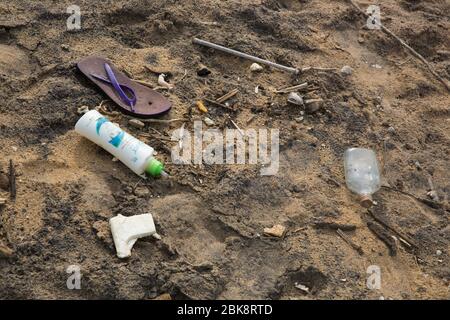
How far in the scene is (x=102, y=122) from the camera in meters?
2.64

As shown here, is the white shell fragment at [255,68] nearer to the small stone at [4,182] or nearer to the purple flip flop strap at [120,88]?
the purple flip flop strap at [120,88]

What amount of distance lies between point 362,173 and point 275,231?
608mm

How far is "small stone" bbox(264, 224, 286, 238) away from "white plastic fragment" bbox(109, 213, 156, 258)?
459mm

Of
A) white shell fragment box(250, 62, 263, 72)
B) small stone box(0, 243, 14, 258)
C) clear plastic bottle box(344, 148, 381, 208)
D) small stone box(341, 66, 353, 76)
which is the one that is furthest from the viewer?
small stone box(341, 66, 353, 76)

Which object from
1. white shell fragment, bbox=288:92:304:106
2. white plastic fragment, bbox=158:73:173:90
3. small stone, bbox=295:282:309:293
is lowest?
small stone, bbox=295:282:309:293

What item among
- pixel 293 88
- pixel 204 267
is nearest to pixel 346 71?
pixel 293 88

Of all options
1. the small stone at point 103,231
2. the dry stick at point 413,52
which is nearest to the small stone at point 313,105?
the dry stick at point 413,52

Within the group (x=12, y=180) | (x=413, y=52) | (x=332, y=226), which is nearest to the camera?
(x=12, y=180)

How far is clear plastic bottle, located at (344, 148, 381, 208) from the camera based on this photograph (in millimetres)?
2750

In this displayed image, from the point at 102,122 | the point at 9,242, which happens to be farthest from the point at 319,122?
the point at 9,242

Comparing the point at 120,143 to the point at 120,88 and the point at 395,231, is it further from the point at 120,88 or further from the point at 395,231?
the point at 395,231

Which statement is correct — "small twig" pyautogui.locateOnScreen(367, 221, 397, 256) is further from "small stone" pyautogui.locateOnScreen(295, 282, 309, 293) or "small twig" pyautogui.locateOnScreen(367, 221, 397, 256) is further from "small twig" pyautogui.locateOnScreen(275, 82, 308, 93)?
"small twig" pyautogui.locateOnScreen(275, 82, 308, 93)

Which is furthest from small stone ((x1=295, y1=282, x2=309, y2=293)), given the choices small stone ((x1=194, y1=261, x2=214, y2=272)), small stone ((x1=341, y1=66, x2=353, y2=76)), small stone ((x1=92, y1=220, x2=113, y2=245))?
small stone ((x1=341, y1=66, x2=353, y2=76))

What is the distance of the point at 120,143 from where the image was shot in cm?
260
